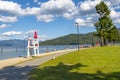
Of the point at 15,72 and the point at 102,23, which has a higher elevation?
the point at 102,23

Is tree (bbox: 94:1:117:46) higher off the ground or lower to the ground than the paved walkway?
higher

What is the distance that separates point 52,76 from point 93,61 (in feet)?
30.4

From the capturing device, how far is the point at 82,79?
685 inches

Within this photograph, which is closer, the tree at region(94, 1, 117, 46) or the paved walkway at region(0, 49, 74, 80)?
the paved walkway at region(0, 49, 74, 80)

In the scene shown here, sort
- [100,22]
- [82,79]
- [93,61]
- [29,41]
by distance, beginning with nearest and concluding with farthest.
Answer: [82,79], [93,61], [29,41], [100,22]

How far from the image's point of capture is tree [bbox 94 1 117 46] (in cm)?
7254

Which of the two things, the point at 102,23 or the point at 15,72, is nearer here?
the point at 15,72

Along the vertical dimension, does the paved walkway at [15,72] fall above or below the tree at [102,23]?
below

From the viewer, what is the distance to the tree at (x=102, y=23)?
72.5 meters

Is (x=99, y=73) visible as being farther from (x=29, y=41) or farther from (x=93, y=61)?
(x=29, y=41)

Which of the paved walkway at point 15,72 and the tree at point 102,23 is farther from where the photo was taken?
the tree at point 102,23

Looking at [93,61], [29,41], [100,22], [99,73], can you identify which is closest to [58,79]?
[99,73]

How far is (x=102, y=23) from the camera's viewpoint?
71938 mm


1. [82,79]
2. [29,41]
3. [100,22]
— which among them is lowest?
[82,79]
